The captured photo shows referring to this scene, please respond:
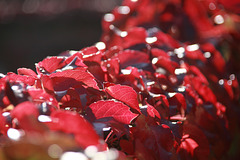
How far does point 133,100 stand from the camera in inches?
29.8

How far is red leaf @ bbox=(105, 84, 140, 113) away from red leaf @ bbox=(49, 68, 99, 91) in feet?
0.15

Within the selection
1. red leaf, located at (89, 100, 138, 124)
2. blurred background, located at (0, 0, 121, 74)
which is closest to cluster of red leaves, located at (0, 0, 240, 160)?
red leaf, located at (89, 100, 138, 124)

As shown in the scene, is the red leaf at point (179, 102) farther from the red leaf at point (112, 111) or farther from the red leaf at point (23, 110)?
the red leaf at point (23, 110)

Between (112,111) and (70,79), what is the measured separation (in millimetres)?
136

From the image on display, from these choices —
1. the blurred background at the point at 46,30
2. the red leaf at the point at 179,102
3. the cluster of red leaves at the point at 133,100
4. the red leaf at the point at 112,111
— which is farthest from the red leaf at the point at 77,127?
the blurred background at the point at 46,30

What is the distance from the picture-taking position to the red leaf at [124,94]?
74cm

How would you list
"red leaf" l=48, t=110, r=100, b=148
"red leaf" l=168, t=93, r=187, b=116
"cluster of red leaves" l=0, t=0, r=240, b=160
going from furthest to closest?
"red leaf" l=168, t=93, r=187, b=116, "cluster of red leaves" l=0, t=0, r=240, b=160, "red leaf" l=48, t=110, r=100, b=148

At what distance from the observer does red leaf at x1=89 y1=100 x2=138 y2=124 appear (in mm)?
687

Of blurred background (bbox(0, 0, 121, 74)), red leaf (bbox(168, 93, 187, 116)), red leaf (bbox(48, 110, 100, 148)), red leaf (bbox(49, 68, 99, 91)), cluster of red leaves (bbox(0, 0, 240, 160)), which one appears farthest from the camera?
blurred background (bbox(0, 0, 121, 74))

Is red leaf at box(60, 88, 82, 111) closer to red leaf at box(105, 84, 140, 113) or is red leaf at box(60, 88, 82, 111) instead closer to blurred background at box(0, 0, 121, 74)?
red leaf at box(105, 84, 140, 113)

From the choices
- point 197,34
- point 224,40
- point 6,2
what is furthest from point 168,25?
point 6,2

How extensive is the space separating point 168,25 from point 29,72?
3.57 ft

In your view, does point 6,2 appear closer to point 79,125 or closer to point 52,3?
point 52,3

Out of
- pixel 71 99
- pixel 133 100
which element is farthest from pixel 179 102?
pixel 71 99
